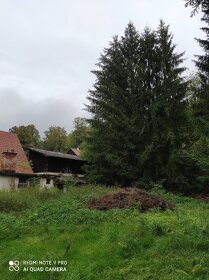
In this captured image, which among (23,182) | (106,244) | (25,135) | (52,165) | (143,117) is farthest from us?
(25,135)

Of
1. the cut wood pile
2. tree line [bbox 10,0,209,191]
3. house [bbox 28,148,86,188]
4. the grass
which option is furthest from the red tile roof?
the grass

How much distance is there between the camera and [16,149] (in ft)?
124

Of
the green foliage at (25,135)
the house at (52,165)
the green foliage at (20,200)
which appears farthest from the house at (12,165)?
the green foliage at (25,135)

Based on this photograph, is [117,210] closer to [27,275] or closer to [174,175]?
[27,275]

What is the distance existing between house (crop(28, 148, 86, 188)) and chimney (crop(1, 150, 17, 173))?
13.7 ft

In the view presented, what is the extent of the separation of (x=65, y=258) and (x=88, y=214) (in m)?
3.72

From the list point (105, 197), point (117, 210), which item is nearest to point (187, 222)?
point (117, 210)

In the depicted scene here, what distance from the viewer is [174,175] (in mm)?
28938

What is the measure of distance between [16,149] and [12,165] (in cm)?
452

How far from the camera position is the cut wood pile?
14.5m

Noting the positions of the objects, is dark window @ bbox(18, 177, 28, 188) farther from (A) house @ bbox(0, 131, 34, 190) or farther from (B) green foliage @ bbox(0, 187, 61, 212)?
(B) green foliage @ bbox(0, 187, 61, 212)

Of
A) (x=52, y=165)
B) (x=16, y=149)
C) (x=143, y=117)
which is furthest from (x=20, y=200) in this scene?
(x=52, y=165)

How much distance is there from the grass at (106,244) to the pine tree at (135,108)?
1638 cm

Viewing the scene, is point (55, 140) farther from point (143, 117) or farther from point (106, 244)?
point (106, 244)
